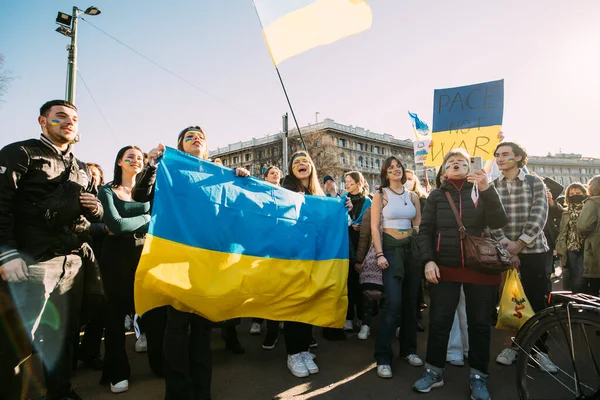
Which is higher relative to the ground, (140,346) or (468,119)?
(468,119)

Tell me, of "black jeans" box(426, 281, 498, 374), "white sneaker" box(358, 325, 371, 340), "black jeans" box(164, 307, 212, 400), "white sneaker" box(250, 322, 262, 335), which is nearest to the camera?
"black jeans" box(164, 307, 212, 400)

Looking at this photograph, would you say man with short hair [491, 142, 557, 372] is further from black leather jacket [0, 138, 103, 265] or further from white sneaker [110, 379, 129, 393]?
black leather jacket [0, 138, 103, 265]

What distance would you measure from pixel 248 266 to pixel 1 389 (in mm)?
1900

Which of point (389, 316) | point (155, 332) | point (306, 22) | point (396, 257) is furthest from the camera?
point (306, 22)

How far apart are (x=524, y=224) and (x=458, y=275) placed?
119cm

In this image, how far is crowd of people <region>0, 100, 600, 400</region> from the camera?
8.55ft

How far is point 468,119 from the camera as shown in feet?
17.7

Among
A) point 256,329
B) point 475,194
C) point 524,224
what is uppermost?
point 475,194

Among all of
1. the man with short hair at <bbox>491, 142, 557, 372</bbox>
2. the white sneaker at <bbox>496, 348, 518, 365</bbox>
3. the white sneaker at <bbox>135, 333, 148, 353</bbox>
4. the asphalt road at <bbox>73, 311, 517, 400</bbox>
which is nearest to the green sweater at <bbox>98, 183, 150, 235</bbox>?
the asphalt road at <bbox>73, 311, 517, 400</bbox>

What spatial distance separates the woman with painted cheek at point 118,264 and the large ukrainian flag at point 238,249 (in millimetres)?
557

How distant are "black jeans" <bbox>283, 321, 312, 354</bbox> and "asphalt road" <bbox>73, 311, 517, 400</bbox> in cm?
24

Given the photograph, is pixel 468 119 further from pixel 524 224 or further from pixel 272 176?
pixel 272 176

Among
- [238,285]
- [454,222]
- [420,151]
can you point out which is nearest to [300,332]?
[238,285]

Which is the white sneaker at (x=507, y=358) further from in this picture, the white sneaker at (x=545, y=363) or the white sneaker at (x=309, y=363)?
A: the white sneaker at (x=309, y=363)
